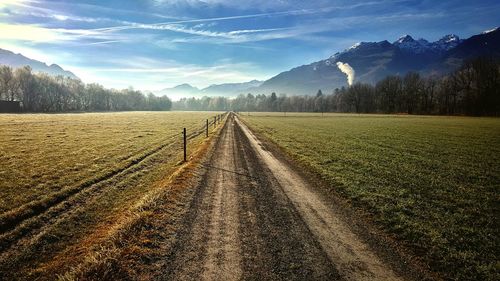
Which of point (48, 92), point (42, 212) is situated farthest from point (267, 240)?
point (48, 92)

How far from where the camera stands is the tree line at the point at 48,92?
11319 cm

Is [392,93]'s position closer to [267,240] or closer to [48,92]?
[267,240]

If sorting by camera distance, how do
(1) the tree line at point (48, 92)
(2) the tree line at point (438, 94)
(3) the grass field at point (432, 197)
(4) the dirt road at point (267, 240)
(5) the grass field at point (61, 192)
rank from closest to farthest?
(4) the dirt road at point (267, 240)
(3) the grass field at point (432, 197)
(5) the grass field at point (61, 192)
(2) the tree line at point (438, 94)
(1) the tree line at point (48, 92)

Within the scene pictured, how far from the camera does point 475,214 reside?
9.91 meters

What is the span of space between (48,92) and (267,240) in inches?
6089

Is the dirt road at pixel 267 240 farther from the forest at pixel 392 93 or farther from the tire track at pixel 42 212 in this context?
the forest at pixel 392 93

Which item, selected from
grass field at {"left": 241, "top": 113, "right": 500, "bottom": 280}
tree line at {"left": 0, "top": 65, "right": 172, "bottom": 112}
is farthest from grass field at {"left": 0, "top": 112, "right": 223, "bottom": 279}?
tree line at {"left": 0, "top": 65, "right": 172, "bottom": 112}

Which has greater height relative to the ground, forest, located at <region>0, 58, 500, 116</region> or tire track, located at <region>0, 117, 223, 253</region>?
forest, located at <region>0, 58, 500, 116</region>

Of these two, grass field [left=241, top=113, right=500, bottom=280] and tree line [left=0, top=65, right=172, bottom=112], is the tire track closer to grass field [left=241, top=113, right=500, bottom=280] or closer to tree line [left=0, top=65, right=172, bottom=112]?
grass field [left=241, top=113, right=500, bottom=280]

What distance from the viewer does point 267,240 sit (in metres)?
7.14

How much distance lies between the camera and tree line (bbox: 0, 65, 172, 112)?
113 metres

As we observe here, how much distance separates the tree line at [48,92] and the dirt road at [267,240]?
12987cm

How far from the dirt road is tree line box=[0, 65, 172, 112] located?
130 meters

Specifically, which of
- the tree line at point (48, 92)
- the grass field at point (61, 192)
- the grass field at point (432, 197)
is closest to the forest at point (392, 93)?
the tree line at point (48, 92)
